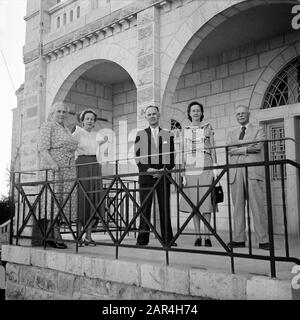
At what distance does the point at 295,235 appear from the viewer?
617 centimetres

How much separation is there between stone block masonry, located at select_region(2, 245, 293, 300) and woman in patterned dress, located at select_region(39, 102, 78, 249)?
1.32ft

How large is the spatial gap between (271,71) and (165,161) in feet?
11.7

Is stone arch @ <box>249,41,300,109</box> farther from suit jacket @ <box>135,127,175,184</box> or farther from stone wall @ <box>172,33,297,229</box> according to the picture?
suit jacket @ <box>135,127,175,184</box>

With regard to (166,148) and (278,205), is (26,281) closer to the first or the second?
(166,148)

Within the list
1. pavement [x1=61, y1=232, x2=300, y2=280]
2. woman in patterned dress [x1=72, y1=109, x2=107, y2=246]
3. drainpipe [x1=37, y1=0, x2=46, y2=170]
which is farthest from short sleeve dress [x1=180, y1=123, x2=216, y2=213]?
drainpipe [x1=37, y1=0, x2=46, y2=170]

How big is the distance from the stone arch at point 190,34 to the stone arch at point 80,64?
72cm

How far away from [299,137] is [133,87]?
4.32 meters

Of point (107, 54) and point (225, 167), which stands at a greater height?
point (107, 54)

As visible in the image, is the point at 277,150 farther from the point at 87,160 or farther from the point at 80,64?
the point at 80,64

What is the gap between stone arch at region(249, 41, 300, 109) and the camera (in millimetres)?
6664

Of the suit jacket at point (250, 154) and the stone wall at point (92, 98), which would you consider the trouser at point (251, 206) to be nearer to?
the suit jacket at point (250, 154)

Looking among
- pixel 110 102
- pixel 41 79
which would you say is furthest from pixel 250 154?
pixel 110 102

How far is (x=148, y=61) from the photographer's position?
6258 mm
